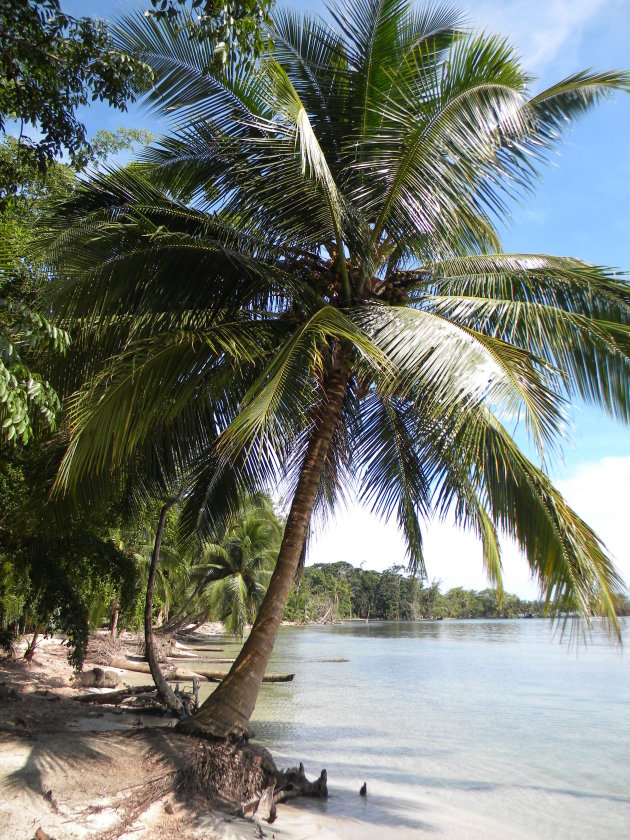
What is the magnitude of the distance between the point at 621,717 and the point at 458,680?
23.6 feet

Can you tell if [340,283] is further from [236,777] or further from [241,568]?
[241,568]

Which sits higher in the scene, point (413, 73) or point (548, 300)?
point (413, 73)

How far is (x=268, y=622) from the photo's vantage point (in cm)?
644

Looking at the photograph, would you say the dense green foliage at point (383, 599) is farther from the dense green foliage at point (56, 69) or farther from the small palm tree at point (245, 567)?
the dense green foliage at point (56, 69)

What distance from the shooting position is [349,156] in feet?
23.1

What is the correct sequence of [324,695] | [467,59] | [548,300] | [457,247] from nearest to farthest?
[467,59]
[548,300]
[457,247]
[324,695]

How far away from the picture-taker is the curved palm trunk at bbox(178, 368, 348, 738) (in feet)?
20.0

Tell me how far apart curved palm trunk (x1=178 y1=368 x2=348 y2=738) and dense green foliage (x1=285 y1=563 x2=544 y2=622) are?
71851mm

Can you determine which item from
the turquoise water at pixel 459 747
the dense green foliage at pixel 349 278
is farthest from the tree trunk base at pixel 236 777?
the dense green foliage at pixel 349 278

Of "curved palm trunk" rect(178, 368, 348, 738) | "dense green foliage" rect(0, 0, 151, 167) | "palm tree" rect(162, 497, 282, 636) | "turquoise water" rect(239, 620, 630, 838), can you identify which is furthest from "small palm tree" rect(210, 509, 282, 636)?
"dense green foliage" rect(0, 0, 151, 167)

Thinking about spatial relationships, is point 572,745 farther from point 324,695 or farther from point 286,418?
point 286,418

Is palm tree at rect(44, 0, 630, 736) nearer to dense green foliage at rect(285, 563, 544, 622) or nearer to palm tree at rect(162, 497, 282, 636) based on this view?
palm tree at rect(162, 497, 282, 636)

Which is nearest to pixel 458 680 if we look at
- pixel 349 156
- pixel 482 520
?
pixel 482 520

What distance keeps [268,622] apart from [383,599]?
90441 mm
